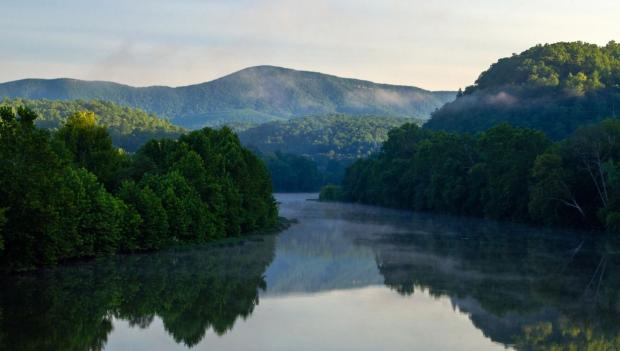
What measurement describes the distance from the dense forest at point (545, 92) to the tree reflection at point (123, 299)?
10478cm

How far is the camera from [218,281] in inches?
1564

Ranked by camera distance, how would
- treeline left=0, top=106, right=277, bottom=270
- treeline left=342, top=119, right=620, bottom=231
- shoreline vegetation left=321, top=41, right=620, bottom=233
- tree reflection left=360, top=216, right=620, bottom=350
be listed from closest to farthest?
tree reflection left=360, top=216, right=620, bottom=350, treeline left=0, top=106, right=277, bottom=270, treeline left=342, top=119, right=620, bottom=231, shoreline vegetation left=321, top=41, right=620, bottom=233

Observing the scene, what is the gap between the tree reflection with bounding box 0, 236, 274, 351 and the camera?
2712cm

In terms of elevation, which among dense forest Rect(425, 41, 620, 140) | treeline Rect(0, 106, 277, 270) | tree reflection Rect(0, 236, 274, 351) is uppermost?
dense forest Rect(425, 41, 620, 140)

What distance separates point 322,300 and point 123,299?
28.1 ft

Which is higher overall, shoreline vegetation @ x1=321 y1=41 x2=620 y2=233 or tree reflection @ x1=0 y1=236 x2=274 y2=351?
shoreline vegetation @ x1=321 y1=41 x2=620 y2=233

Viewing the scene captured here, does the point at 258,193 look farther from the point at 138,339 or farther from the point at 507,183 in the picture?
the point at 138,339

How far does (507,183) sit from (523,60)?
3807 inches

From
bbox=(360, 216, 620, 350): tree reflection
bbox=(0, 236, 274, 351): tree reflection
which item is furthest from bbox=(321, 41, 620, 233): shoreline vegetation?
bbox=(0, 236, 274, 351): tree reflection

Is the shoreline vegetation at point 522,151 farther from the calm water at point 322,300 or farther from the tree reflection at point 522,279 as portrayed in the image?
the calm water at point 322,300

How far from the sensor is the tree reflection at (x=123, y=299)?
27125 mm

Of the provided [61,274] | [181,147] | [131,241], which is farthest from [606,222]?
[61,274]

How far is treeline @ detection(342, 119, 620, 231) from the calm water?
2072cm

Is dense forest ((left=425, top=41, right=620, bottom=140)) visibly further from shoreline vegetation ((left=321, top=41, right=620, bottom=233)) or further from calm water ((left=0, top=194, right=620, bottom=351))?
calm water ((left=0, top=194, right=620, bottom=351))
